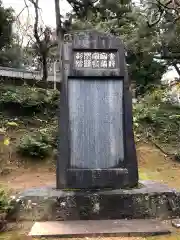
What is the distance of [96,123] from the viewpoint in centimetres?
584

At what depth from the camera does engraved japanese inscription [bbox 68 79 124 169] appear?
578cm

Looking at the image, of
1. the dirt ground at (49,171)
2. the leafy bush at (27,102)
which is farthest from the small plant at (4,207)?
the leafy bush at (27,102)

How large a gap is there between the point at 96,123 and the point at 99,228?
1.73 m

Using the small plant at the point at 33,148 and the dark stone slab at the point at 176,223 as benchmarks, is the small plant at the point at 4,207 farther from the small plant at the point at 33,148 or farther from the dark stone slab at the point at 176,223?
the small plant at the point at 33,148

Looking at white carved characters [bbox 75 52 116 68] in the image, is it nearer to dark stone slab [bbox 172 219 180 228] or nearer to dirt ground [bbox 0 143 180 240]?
dark stone slab [bbox 172 219 180 228]

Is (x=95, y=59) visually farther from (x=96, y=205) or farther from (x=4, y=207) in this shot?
(x=4, y=207)

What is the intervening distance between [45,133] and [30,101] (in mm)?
2708

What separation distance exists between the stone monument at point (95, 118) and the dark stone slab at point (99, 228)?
76 cm

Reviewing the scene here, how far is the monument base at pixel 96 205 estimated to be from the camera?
517 cm

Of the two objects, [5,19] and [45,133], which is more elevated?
[5,19]

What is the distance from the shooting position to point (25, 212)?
17.0 ft

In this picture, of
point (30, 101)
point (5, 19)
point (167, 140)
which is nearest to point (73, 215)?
point (167, 140)

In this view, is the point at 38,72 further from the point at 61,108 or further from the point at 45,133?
the point at 61,108

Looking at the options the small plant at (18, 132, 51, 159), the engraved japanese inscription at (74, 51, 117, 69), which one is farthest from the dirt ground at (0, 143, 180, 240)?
the engraved japanese inscription at (74, 51, 117, 69)
